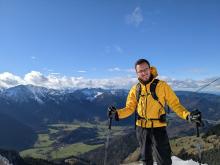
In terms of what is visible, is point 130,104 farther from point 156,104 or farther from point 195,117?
point 195,117

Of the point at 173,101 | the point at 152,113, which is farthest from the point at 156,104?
the point at 173,101

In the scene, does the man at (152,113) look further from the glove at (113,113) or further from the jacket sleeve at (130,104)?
the glove at (113,113)

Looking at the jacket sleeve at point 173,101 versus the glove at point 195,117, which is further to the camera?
the jacket sleeve at point 173,101

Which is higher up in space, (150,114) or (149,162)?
(150,114)

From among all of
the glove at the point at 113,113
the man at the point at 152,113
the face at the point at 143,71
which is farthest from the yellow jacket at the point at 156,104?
the glove at the point at 113,113

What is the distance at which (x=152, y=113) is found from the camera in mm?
11125

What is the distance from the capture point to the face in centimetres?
1127

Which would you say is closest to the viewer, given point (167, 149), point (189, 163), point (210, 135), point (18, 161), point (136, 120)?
point (167, 149)

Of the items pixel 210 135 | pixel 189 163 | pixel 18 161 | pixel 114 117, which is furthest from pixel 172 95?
pixel 18 161

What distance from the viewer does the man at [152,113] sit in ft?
35.7

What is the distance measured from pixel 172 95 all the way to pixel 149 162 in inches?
98.3

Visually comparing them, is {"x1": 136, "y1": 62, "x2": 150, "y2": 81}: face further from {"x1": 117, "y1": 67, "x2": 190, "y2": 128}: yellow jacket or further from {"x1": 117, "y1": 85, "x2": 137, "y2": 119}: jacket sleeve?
{"x1": 117, "y1": 85, "x2": 137, "y2": 119}: jacket sleeve

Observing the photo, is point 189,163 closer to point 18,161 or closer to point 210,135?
point 210,135

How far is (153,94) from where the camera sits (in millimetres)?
11094
